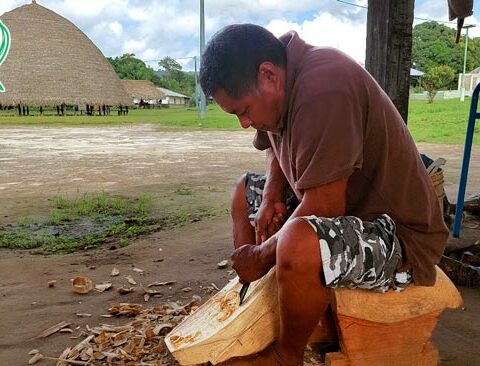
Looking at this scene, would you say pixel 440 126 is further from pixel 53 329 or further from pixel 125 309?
pixel 53 329

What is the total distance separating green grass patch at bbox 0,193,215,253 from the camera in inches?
150

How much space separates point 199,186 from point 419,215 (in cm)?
489

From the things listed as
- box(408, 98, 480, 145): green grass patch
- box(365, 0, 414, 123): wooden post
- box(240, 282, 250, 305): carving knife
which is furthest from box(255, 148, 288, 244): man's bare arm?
box(408, 98, 480, 145): green grass patch

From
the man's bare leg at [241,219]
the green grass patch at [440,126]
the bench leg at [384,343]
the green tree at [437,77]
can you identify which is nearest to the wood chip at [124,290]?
the man's bare leg at [241,219]

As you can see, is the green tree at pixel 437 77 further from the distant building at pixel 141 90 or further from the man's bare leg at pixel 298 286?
the man's bare leg at pixel 298 286

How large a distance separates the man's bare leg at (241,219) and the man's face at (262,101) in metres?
0.56

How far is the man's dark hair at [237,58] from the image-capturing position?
1.49 meters

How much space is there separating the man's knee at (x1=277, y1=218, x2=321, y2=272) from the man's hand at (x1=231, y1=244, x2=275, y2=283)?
6.1 inches

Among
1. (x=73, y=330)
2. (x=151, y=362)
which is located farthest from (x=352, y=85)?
(x=73, y=330)

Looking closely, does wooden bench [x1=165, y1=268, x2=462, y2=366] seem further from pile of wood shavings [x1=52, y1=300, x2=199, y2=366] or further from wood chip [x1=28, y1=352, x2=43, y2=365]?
wood chip [x1=28, y1=352, x2=43, y2=365]

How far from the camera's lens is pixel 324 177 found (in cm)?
136

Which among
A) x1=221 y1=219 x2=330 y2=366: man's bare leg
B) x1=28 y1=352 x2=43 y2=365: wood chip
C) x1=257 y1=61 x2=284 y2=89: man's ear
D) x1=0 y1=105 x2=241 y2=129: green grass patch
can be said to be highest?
x1=257 y1=61 x2=284 y2=89: man's ear

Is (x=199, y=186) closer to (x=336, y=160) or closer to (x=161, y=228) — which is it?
(x=161, y=228)

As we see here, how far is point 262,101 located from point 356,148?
336 millimetres
